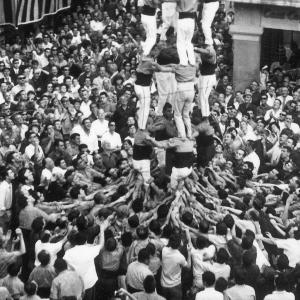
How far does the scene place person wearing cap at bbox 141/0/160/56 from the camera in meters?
17.0

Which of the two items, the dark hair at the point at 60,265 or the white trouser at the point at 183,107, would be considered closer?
the dark hair at the point at 60,265

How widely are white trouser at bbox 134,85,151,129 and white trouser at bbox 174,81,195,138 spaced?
0.52m

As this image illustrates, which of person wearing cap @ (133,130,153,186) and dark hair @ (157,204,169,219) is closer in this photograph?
dark hair @ (157,204,169,219)

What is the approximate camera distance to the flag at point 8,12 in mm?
27516

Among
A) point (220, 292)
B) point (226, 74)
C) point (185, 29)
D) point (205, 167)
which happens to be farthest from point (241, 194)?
point (226, 74)

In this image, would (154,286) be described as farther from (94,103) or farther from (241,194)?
(94,103)

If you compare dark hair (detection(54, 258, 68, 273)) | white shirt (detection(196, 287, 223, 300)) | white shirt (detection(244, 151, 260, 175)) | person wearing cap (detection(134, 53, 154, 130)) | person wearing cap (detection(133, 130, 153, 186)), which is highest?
person wearing cap (detection(134, 53, 154, 130))

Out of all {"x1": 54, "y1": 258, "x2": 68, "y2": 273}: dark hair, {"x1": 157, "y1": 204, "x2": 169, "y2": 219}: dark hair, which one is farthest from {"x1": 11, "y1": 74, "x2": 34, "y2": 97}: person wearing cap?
{"x1": 54, "y1": 258, "x2": 68, "y2": 273}: dark hair

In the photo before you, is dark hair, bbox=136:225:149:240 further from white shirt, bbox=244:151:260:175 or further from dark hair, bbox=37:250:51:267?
white shirt, bbox=244:151:260:175

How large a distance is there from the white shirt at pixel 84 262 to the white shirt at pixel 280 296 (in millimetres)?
2267

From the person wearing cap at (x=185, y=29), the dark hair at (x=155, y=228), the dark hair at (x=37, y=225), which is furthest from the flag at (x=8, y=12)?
the dark hair at (x=155, y=228)

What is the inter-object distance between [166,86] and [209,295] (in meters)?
4.47

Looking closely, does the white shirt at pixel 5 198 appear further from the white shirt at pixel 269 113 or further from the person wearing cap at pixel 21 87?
the white shirt at pixel 269 113

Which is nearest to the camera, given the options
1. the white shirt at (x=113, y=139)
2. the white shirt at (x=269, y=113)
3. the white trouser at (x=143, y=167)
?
the white trouser at (x=143, y=167)
